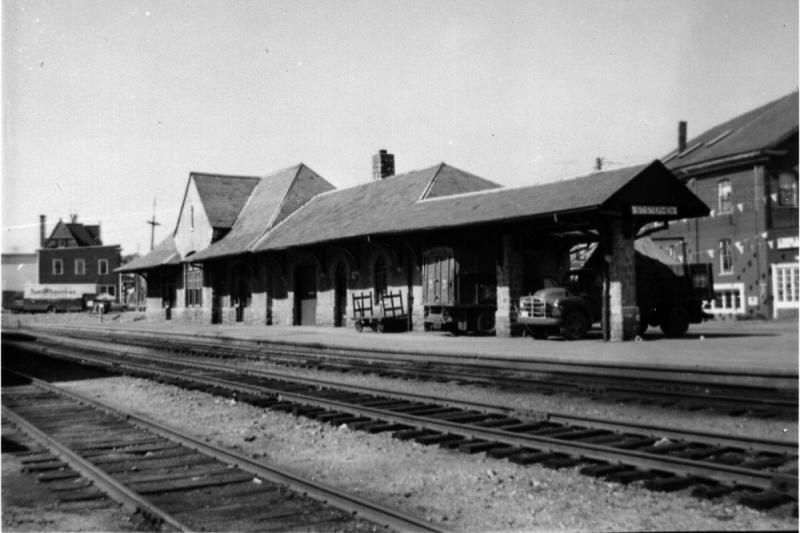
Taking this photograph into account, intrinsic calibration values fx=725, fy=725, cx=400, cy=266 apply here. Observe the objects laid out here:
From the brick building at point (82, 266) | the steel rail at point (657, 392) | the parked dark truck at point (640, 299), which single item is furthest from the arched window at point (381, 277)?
the brick building at point (82, 266)

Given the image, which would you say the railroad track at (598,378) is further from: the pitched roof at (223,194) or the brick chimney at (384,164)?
the pitched roof at (223,194)

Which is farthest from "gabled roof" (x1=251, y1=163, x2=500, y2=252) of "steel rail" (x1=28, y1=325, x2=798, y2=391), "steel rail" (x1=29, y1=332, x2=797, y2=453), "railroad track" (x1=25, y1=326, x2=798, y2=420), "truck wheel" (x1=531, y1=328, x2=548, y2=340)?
"steel rail" (x1=29, y1=332, x2=797, y2=453)

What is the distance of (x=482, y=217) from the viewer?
70.7 feet

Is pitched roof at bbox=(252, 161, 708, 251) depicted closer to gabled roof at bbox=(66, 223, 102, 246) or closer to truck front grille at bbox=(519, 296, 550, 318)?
truck front grille at bbox=(519, 296, 550, 318)

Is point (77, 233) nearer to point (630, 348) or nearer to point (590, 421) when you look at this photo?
point (630, 348)

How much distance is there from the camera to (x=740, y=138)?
31.2 metres

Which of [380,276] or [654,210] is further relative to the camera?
[380,276]

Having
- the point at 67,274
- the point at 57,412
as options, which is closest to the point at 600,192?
the point at 57,412

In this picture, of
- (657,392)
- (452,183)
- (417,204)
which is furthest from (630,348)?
(452,183)

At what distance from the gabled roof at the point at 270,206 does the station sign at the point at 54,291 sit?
4270cm

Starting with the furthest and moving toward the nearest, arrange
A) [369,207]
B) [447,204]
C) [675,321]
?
1. [369,207]
2. [447,204]
3. [675,321]

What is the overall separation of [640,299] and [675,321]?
1.49 metres

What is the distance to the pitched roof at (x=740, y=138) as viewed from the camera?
26078 millimetres

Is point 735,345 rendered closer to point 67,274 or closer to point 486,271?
point 486,271
